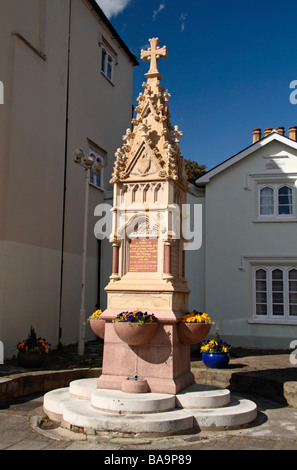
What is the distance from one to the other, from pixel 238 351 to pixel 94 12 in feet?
49.9

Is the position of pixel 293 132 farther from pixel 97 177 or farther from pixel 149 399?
pixel 149 399

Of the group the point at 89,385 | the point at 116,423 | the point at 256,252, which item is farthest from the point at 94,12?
the point at 116,423

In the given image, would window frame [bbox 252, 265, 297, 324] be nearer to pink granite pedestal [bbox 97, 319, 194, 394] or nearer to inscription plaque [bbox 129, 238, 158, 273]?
pink granite pedestal [bbox 97, 319, 194, 394]

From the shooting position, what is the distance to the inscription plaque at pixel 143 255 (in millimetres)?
8227

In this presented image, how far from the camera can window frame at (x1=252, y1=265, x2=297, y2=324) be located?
15.2m

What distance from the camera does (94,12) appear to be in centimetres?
1867

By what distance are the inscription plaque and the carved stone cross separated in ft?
11.7

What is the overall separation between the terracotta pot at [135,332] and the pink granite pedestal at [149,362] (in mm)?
264

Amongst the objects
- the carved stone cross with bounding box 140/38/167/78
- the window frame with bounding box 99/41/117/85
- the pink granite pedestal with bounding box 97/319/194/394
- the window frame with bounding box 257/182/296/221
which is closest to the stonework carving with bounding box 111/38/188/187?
the carved stone cross with bounding box 140/38/167/78

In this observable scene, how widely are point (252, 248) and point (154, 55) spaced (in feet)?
29.3

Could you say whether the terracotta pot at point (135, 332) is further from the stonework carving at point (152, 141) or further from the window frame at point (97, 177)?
the window frame at point (97, 177)

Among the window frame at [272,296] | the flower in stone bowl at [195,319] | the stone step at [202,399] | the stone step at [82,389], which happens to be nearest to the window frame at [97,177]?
the window frame at [272,296]
